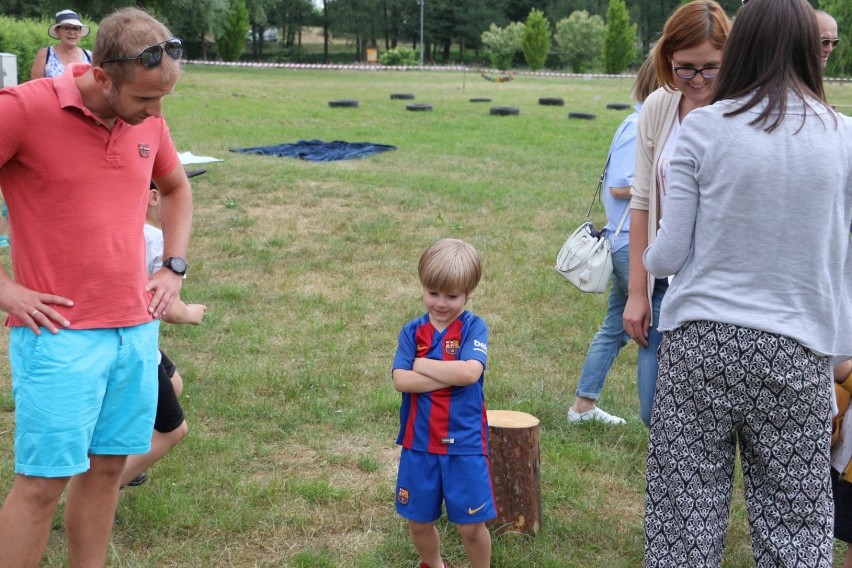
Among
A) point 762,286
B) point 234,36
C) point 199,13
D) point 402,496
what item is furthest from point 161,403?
point 234,36

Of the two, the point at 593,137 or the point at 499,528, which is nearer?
the point at 499,528

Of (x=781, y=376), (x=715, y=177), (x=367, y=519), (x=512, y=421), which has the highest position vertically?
(x=715, y=177)

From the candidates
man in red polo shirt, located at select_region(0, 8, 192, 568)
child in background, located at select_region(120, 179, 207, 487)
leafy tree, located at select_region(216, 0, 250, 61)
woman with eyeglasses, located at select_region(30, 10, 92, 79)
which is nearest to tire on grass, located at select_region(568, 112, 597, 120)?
woman with eyeglasses, located at select_region(30, 10, 92, 79)

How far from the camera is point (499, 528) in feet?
12.4

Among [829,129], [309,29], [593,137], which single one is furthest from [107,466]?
[309,29]

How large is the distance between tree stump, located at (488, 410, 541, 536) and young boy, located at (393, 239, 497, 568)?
585mm

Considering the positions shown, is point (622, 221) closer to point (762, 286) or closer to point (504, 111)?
point (762, 286)

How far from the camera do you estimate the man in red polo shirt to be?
8.21 ft

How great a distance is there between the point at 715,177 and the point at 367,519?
7.40ft

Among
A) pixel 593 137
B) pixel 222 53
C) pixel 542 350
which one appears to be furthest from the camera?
pixel 222 53

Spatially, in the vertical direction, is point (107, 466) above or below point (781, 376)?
below

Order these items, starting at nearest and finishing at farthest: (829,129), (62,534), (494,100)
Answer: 1. (829,129)
2. (62,534)
3. (494,100)

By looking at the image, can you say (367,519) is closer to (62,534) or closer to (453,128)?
(62,534)

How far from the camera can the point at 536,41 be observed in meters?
55.4
